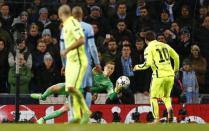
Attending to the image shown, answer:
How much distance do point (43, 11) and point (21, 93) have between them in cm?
226

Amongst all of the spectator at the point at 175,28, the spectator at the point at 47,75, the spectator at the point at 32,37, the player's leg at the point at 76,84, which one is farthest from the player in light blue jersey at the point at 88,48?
the spectator at the point at 175,28

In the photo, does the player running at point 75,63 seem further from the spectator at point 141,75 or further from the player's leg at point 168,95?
the spectator at point 141,75

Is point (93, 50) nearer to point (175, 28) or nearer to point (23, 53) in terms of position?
point (23, 53)

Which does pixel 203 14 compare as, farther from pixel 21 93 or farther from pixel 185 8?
pixel 21 93

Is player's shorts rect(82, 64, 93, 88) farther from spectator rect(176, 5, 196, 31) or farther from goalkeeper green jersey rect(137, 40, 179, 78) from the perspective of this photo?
spectator rect(176, 5, 196, 31)

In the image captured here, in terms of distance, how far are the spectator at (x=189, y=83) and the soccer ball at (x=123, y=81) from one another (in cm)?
136

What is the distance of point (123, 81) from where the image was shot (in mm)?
16469

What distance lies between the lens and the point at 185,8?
18.0 meters

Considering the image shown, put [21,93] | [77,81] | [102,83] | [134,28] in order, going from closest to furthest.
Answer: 1. [77,81]
2. [102,83]
3. [21,93]
4. [134,28]

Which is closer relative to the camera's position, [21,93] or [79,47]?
[79,47]

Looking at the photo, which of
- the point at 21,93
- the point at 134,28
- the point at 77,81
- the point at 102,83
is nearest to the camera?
the point at 77,81

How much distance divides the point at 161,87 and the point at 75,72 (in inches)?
174

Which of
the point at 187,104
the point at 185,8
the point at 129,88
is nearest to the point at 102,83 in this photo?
the point at 129,88

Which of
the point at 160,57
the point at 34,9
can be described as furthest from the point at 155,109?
the point at 34,9
